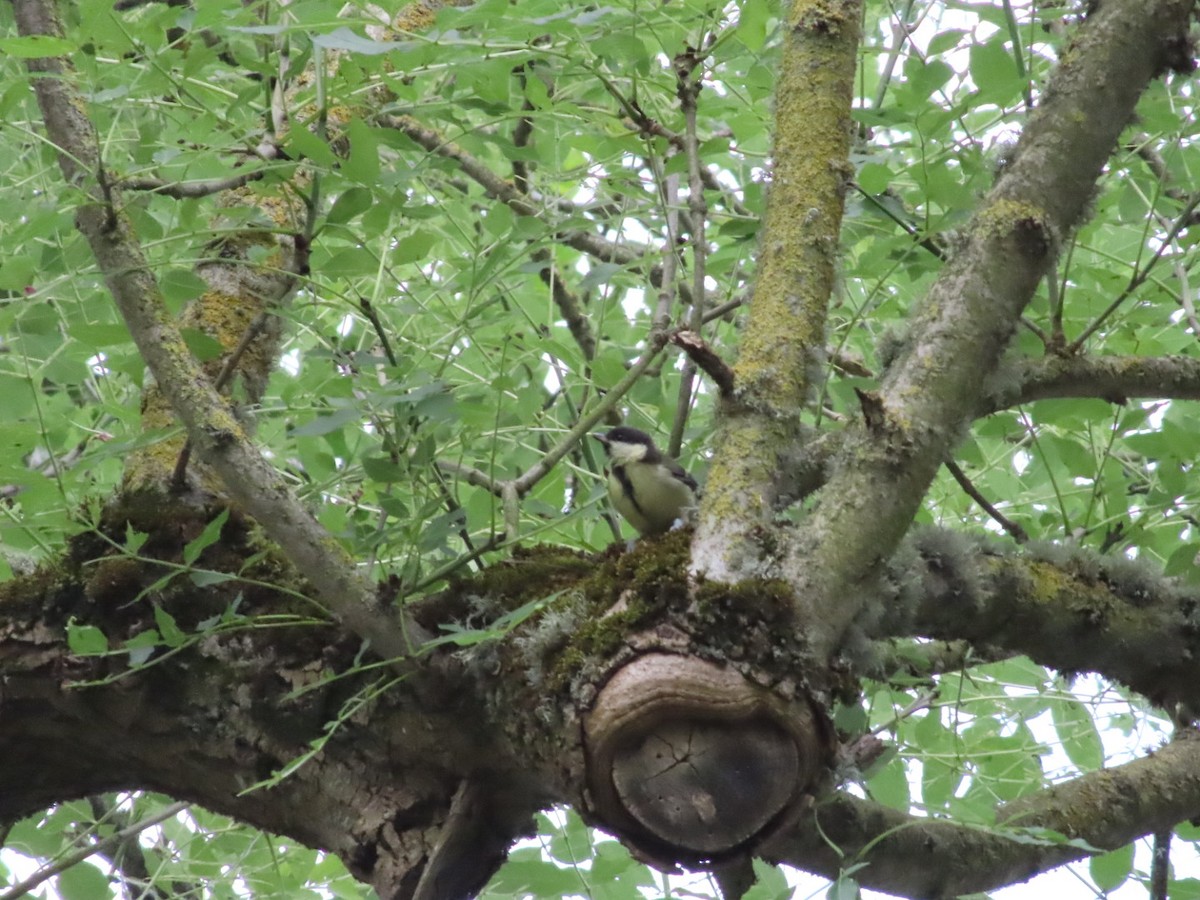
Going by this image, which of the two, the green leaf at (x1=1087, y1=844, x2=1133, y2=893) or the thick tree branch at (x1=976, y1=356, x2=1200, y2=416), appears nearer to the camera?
the thick tree branch at (x1=976, y1=356, x2=1200, y2=416)

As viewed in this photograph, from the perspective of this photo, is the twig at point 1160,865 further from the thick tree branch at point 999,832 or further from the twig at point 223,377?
the twig at point 223,377

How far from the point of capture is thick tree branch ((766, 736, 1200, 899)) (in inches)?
83.3

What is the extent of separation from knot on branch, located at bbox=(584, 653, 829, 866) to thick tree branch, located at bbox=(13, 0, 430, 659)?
1.39ft

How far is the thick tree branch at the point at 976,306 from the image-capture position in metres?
1.90

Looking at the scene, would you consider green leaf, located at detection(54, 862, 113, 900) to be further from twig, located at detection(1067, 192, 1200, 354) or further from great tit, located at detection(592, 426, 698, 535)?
twig, located at detection(1067, 192, 1200, 354)

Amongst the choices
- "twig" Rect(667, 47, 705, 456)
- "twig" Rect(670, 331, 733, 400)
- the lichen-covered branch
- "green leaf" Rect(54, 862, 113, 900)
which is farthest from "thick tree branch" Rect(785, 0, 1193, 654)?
"green leaf" Rect(54, 862, 113, 900)

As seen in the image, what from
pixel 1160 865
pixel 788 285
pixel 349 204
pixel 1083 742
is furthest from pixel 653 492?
pixel 1083 742

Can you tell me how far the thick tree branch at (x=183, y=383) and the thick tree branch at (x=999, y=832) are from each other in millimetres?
755

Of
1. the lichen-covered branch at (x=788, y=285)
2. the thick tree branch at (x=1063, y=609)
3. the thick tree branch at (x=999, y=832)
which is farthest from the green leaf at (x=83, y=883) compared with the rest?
the thick tree branch at (x=1063, y=609)

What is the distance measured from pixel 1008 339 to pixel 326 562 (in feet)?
3.79

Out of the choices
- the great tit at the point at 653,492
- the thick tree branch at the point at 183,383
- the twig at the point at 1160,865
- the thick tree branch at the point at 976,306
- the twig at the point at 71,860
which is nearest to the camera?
the thick tree branch at the point at 976,306

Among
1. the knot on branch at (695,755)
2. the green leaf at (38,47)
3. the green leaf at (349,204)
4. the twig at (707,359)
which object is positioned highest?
the green leaf at (38,47)

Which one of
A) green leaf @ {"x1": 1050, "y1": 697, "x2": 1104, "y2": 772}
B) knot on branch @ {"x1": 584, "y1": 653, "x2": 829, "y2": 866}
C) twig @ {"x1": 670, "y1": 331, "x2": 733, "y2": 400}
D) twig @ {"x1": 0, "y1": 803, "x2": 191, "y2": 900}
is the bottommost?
knot on branch @ {"x1": 584, "y1": 653, "x2": 829, "y2": 866}

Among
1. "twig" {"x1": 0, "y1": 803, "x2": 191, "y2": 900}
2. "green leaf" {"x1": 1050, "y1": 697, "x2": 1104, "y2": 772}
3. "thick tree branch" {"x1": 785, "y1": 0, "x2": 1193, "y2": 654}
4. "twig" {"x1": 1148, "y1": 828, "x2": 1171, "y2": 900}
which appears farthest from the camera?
"green leaf" {"x1": 1050, "y1": 697, "x2": 1104, "y2": 772}
